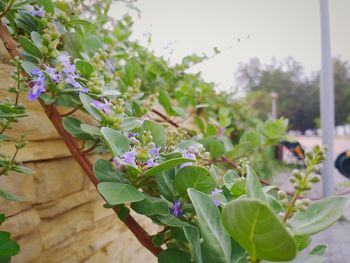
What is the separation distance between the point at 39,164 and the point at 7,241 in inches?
11.4

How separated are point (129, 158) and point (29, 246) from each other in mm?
382

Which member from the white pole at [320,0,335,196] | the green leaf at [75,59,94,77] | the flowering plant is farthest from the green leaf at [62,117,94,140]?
the white pole at [320,0,335,196]

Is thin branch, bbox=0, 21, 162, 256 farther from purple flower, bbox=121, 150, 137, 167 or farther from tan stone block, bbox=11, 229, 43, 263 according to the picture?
tan stone block, bbox=11, 229, 43, 263

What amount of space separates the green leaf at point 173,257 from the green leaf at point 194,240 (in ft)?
0.13

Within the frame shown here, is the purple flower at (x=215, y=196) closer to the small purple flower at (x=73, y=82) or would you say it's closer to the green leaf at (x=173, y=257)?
the green leaf at (x=173, y=257)

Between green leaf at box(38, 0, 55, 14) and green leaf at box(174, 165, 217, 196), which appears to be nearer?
green leaf at box(174, 165, 217, 196)

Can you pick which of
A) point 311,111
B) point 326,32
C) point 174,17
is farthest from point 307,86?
point 174,17

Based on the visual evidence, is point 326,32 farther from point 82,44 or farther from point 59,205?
point 59,205

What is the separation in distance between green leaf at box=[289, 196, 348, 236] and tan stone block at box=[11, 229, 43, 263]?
1.87 ft

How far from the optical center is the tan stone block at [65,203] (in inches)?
29.6

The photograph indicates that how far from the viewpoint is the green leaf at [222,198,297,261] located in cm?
30

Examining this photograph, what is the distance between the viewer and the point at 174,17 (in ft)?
4.81

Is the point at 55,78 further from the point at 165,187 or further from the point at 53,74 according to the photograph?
the point at 165,187

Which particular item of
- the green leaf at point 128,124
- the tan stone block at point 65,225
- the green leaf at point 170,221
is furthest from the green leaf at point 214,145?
the green leaf at point 170,221
